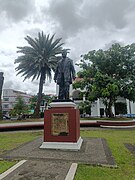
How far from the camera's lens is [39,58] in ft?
83.0

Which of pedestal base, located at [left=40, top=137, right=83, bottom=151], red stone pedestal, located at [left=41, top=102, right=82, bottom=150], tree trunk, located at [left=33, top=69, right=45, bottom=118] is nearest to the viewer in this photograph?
pedestal base, located at [left=40, top=137, right=83, bottom=151]

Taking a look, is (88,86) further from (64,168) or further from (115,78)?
(64,168)

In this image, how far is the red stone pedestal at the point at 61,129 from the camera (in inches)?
295

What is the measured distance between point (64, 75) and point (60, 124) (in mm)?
2589

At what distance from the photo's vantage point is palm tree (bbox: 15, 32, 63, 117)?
25.3 metres

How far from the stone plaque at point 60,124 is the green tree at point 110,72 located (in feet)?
35.5

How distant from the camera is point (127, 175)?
4.63 metres

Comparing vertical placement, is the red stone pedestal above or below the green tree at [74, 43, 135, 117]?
below

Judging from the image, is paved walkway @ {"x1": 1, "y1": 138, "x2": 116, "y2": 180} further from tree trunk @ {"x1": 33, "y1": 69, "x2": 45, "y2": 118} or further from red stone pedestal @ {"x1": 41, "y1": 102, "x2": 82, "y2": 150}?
tree trunk @ {"x1": 33, "y1": 69, "x2": 45, "y2": 118}

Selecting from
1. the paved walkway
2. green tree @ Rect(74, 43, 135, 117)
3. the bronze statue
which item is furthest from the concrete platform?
green tree @ Rect(74, 43, 135, 117)

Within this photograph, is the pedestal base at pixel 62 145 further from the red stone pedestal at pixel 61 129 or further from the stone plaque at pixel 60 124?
the stone plaque at pixel 60 124

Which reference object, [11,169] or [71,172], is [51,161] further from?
[11,169]

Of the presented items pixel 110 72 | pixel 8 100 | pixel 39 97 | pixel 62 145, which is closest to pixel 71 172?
pixel 62 145

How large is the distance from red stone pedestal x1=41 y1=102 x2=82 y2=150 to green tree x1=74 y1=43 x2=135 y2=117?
1074 cm
